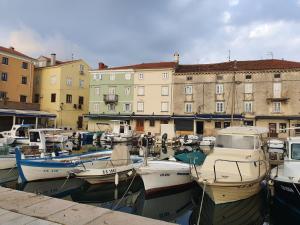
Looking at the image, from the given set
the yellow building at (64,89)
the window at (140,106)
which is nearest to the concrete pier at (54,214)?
the window at (140,106)

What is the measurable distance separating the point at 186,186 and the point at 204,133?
30556 mm

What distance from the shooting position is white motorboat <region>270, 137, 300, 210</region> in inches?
404

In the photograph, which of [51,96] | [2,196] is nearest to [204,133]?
[51,96]

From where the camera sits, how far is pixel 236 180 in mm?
10594

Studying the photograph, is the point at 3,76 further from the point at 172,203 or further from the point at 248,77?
Answer: the point at 172,203

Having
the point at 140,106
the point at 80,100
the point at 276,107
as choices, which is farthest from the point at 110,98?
the point at 276,107

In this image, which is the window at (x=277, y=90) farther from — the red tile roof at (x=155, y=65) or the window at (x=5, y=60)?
the window at (x=5, y=60)

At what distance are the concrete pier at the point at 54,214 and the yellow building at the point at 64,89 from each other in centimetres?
4304

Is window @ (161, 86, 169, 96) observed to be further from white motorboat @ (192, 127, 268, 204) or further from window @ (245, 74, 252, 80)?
white motorboat @ (192, 127, 268, 204)

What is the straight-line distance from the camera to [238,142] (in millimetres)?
13273

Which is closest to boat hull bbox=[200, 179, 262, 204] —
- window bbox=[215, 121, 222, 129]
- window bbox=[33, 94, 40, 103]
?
window bbox=[215, 121, 222, 129]

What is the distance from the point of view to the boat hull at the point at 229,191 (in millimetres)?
10586

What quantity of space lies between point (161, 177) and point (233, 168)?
10.7 ft

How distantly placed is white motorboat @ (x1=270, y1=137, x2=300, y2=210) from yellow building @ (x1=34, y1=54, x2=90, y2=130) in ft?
141
